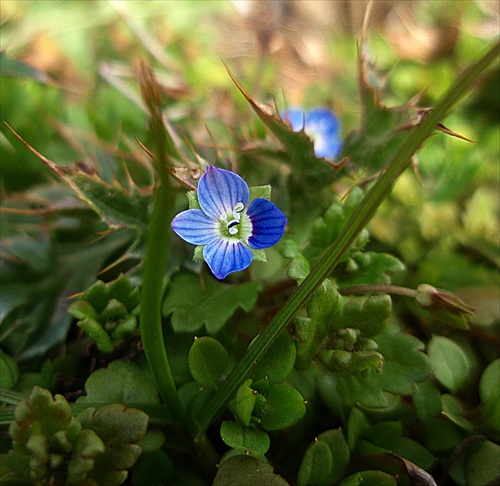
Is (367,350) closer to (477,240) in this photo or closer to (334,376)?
(334,376)

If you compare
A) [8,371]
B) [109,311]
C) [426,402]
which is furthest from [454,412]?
[8,371]

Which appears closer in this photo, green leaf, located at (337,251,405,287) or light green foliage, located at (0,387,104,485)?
light green foliage, located at (0,387,104,485)

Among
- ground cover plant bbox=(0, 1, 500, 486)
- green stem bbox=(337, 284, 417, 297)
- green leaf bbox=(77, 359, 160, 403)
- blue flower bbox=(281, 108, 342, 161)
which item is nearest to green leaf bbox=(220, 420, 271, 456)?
ground cover plant bbox=(0, 1, 500, 486)

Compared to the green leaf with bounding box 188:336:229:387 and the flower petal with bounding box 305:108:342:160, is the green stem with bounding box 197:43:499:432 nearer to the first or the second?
the green leaf with bounding box 188:336:229:387

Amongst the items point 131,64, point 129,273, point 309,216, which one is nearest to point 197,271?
point 129,273

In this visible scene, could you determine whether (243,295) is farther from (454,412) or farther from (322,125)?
(322,125)
